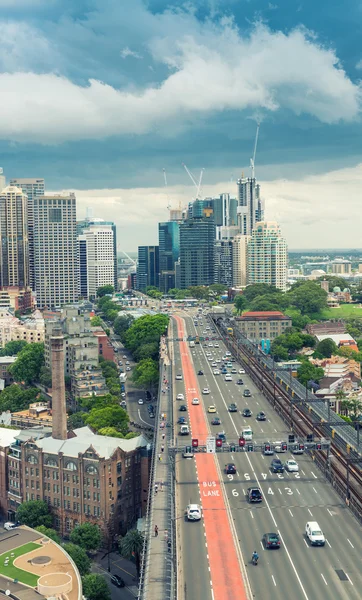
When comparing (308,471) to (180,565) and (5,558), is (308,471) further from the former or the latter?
(5,558)

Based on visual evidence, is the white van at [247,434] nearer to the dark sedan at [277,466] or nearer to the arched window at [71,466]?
the dark sedan at [277,466]

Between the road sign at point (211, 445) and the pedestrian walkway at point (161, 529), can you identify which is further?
the road sign at point (211, 445)

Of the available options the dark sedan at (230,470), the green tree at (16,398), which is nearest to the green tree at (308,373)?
the green tree at (16,398)

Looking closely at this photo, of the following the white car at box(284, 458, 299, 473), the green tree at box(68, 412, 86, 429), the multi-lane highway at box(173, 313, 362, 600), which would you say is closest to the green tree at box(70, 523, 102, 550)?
the multi-lane highway at box(173, 313, 362, 600)

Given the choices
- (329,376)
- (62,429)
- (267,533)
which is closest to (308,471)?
(267,533)

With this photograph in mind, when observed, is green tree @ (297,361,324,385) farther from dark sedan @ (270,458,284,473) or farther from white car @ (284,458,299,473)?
dark sedan @ (270,458,284,473)

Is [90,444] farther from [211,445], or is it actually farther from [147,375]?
[147,375]
